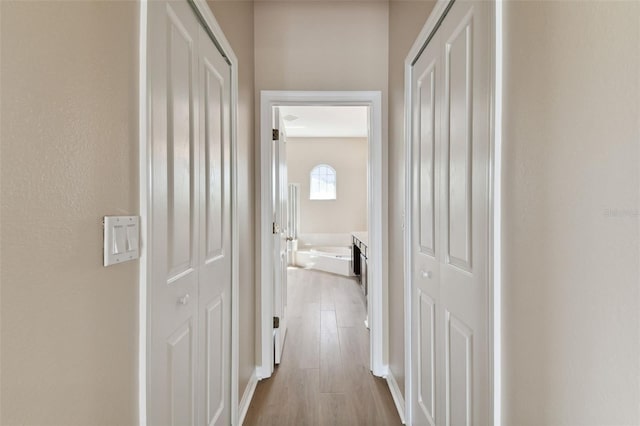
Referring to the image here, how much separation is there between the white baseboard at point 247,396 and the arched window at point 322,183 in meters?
6.02

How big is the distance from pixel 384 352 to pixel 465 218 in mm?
1658

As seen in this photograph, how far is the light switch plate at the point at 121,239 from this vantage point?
31.7 inches

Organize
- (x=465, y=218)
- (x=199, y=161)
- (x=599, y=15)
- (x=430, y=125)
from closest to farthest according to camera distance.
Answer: (x=599, y=15) → (x=465, y=218) → (x=199, y=161) → (x=430, y=125)

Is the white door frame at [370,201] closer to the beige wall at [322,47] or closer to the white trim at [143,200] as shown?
the beige wall at [322,47]

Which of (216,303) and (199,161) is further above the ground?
(199,161)

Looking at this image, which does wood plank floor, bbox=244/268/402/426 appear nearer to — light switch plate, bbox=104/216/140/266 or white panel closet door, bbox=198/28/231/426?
white panel closet door, bbox=198/28/231/426

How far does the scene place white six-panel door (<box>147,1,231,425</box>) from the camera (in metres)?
1.03

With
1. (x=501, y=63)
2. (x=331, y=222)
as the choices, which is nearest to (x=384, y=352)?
(x=501, y=63)

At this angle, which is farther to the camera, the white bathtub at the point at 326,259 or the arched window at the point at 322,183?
the arched window at the point at 322,183

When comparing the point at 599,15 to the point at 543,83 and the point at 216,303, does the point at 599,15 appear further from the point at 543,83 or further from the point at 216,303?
the point at 216,303

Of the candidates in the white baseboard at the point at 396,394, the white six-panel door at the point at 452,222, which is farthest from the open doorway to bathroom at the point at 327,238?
the white six-panel door at the point at 452,222

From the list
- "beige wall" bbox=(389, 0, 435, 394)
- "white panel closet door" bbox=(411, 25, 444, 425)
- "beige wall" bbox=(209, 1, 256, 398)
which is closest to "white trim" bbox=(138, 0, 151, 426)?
"beige wall" bbox=(209, 1, 256, 398)

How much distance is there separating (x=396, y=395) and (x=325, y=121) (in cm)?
524

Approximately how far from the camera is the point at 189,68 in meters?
1.30
